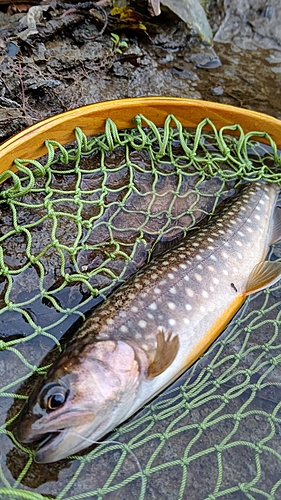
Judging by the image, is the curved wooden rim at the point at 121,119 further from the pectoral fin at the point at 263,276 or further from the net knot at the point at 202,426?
the net knot at the point at 202,426

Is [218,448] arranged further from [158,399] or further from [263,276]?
[263,276]

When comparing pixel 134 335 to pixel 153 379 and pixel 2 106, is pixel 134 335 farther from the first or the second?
pixel 2 106

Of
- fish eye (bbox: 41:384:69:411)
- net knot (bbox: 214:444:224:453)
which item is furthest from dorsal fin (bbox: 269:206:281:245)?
fish eye (bbox: 41:384:69:411)

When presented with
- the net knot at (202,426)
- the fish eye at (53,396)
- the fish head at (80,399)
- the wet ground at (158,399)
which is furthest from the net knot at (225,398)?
the fish eye at (53,396)

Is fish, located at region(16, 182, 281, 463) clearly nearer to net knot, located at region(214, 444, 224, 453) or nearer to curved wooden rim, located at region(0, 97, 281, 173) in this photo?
net knot, located at region(214, 444, 224, 453)

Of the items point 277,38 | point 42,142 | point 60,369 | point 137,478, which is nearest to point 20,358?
point 60,369

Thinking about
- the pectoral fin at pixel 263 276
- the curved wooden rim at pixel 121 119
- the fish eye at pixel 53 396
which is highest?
the curved wooden rim at pixel 121 119

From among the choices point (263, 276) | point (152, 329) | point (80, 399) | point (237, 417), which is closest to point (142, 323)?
point (152, 329)
